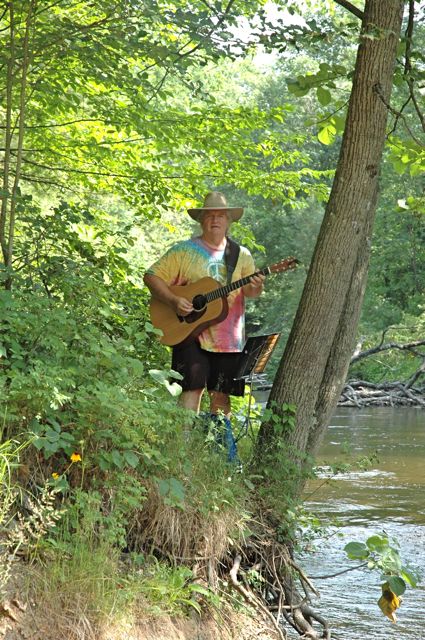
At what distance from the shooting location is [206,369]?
5.95 meters

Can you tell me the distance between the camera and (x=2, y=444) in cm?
427

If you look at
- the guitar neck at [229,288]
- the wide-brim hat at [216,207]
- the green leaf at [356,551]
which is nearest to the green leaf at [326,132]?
the wide-brim hat at [216,207]

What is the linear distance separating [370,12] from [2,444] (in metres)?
3.31

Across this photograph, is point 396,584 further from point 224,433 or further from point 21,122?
point 21,122

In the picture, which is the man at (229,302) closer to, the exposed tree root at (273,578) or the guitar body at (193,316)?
the guitar body at (193,316)

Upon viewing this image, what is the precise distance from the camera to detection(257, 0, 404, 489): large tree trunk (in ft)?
18.7

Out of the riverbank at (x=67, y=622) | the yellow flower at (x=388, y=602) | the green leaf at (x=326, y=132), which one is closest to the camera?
the riverbank at (x=67, y=622)

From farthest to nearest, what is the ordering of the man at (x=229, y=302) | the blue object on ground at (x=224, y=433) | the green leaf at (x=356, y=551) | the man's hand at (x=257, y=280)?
the man at (x=229, y=302) → the man's hand at (x=257, y=280) → the blue object on ground at (x=224, y=433) → the green leaf at (x=356, y=551)

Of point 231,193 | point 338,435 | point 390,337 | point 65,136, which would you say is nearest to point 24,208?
point 65,136

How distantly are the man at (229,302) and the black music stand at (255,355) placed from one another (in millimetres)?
125

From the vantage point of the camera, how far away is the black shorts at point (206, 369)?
588cm

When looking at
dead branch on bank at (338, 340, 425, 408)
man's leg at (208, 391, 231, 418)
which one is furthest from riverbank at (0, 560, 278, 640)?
dead branch on bank at (338, 340, 425, 408)

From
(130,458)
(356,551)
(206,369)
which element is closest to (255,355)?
(206,369)

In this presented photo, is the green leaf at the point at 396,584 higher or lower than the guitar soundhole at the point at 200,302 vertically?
lower
